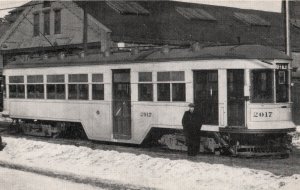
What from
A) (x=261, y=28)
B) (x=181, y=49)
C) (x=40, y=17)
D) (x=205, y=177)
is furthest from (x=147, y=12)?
(x=205, y=177)

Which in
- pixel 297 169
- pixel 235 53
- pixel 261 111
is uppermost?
pixel 235 53

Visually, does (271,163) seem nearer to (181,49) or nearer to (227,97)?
(227,97)

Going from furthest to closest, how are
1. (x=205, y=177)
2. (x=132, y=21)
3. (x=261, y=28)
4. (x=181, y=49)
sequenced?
(x=261, y=28) < (x=132, y=21) < (x=181, y=49) < (x=205, y=177)

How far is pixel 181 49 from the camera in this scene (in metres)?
16.7

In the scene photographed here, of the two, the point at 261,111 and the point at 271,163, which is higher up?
the point at 261,111

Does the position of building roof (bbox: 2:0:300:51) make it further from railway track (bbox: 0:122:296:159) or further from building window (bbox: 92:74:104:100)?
building window (bbox: 92:74:104:100)

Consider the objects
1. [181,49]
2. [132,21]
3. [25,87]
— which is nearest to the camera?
[181,49]

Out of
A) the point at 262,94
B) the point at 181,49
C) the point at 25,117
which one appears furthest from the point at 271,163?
the point at 25,117

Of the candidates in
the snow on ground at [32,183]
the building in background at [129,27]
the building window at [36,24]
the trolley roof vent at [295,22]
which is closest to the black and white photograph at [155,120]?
the snow on ground at [32,183]

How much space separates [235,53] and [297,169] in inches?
146

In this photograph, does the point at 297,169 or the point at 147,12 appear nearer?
the point at 297,169

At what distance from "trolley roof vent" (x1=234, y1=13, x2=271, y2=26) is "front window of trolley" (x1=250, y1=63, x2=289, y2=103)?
2778 cm

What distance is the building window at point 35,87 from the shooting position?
69.8 feet

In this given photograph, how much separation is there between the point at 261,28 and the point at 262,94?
28827 mm
